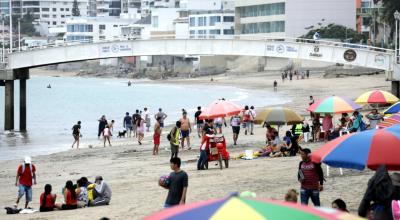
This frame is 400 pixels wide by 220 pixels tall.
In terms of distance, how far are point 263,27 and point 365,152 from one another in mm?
92867

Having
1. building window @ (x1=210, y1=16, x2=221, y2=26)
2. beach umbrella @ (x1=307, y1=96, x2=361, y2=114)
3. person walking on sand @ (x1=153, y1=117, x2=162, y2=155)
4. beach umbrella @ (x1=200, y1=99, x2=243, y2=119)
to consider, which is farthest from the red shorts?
building window @ (x1=210, y1=16, x2=221, y2=26)

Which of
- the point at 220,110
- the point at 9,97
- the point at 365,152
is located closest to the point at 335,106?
the point at 220,110

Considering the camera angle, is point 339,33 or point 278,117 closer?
point 278,117

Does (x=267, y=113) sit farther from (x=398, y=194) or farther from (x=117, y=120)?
(x=117, y=120)

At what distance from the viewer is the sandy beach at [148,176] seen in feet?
56.7

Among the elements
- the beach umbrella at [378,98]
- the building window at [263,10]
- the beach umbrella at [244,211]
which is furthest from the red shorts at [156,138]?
the building window at [263,10]

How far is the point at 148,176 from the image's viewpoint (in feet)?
76.3

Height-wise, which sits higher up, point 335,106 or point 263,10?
point 263,10

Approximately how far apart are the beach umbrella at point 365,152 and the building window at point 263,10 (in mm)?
89452

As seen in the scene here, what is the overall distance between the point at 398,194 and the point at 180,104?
6670 cm

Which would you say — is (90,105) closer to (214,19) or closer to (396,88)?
(214,19)

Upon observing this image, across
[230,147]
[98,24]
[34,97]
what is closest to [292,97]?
[230,147]

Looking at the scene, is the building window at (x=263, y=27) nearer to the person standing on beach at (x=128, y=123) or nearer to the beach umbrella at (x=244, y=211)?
the person standing on beach at (x=128, y=123)

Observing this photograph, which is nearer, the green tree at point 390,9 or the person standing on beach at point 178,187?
the person standing on beach at point 178,187
